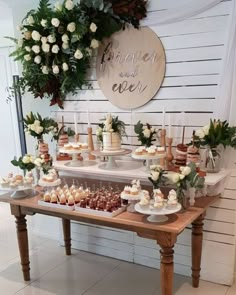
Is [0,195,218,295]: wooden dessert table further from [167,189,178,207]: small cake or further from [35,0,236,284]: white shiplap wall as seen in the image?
[35,0,236,284]: white shiplap wall

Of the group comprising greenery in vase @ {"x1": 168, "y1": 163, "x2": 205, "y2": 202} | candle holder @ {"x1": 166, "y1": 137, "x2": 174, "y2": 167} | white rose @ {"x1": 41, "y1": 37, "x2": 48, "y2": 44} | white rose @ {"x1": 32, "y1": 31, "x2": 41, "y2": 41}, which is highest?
white rose @ {"x1": 32, "y1": 31, "x2": 41, "y2": 41}

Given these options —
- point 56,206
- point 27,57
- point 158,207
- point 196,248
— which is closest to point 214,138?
point 158,207

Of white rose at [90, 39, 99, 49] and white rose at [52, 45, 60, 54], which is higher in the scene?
white rose at [90, 39, 99, 49]

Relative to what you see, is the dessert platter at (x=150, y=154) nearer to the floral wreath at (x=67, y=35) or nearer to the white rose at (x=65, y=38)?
the floral wreath at (x=67, y=35)

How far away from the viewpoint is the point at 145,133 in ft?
7.81

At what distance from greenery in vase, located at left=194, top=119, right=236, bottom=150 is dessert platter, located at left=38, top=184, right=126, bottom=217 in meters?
0.70

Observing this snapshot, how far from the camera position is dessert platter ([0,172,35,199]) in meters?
2.37

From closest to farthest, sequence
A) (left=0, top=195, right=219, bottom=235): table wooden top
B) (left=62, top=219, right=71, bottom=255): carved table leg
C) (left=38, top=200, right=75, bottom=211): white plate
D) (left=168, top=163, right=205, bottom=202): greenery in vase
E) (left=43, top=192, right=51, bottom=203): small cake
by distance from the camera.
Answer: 1. (left=0, top=195, right=219, bottom=235): table wooden top
2. (left=168, top=163, right=205, bottom=202): greenery in vase
3. (left=38, top=200, right=75, bottom=211): white plate
4. (left=43, top=192, right=51, bottom=203): small cake
5. (left=62, top=219, right=71, bottom=255): carved table leg

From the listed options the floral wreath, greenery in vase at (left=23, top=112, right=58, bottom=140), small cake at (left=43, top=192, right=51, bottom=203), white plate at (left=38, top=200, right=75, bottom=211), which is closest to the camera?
white plate at (left=38, top=200, right=75, bottom=211)

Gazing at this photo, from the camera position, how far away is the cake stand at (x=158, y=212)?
1.82m

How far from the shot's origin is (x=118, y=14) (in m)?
2.44

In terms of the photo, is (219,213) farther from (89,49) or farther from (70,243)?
(89,49)

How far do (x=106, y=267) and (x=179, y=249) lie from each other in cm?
64

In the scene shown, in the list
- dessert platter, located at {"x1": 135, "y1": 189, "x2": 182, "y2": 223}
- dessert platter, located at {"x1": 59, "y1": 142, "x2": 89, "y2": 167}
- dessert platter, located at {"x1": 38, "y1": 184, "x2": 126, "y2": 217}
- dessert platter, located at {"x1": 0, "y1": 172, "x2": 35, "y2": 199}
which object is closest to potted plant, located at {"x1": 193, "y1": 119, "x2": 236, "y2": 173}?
dessert platter, located at {"x1": 135, "y1": 189, "x2": 182, "y2": 223}
